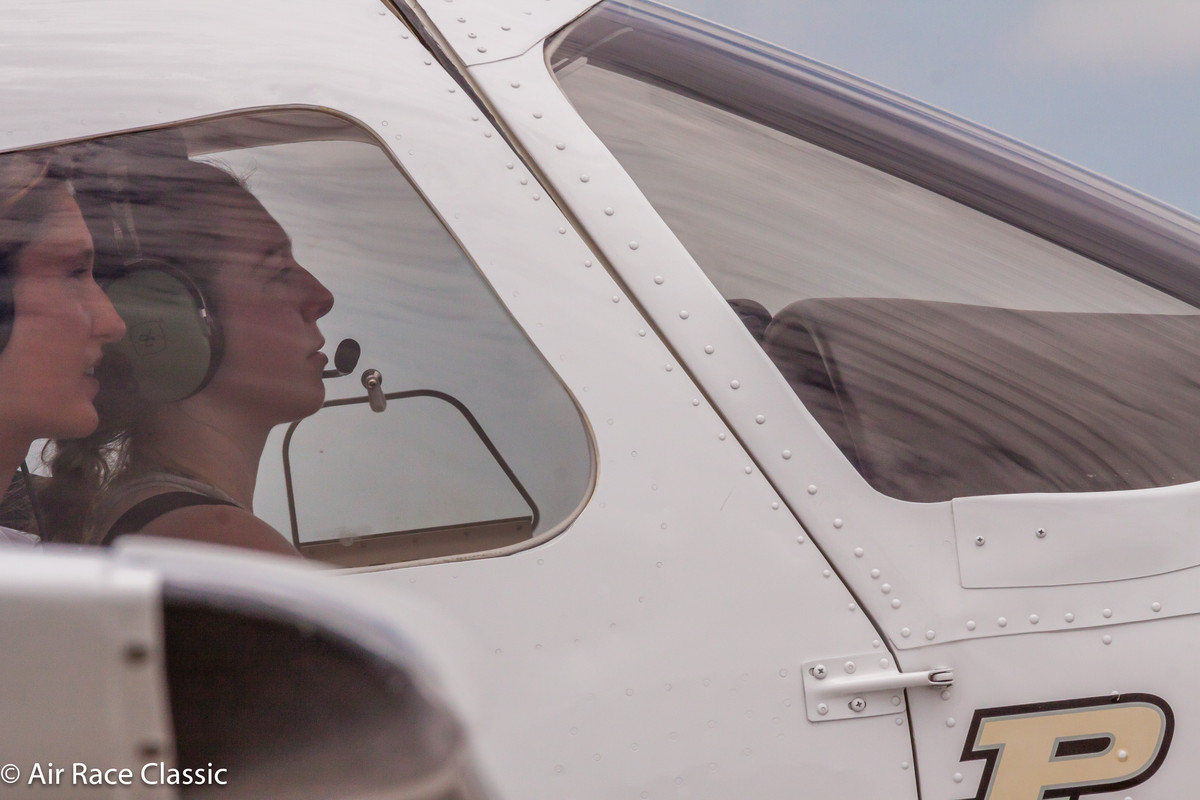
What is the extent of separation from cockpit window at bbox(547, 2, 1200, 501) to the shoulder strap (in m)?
0.74

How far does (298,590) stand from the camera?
0.50 meters

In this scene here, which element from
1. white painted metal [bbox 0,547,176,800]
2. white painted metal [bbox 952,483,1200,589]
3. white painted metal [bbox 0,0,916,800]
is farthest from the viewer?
white painted metal [bbox 952,483,1200,589]

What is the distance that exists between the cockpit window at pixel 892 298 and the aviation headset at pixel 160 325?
61 cm

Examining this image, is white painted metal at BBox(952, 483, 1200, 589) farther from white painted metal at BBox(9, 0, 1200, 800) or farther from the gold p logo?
the gold p logo

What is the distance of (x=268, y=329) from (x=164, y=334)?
0.13 metres

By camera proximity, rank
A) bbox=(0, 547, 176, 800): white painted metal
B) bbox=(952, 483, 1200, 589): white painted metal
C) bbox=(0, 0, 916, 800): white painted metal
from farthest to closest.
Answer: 1. bbox=(952, 483, 1200, 589): white painted metal
2. bbox=(0, 0, 916, 800): white painted metal
3. bbox=(0, 547, 176, 800): white painted metal

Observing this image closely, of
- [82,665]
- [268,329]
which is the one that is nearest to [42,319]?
[268,329]

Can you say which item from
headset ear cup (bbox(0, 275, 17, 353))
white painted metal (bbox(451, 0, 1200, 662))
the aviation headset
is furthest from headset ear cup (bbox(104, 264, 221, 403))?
white painted metal (bbox(451, 0, 1200, 662))

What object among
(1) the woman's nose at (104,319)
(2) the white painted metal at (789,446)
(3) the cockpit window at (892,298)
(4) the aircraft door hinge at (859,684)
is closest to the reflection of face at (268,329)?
(1) the woman's nose at (104,319)

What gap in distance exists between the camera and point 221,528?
1.21m

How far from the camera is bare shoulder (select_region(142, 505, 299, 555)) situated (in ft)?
3.92

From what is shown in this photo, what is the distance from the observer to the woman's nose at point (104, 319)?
48.2 inches

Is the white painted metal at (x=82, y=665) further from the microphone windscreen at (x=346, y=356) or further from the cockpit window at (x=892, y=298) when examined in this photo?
the cockpit window at (x=892, y=298)

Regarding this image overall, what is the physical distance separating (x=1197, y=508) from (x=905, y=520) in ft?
1.40
